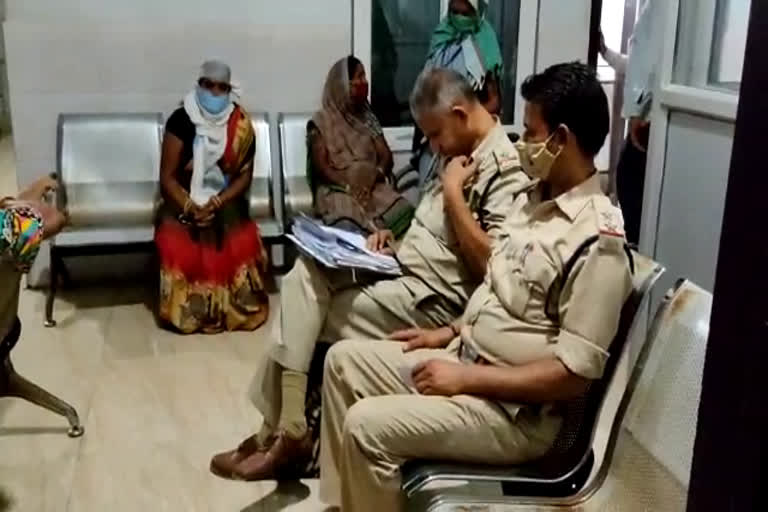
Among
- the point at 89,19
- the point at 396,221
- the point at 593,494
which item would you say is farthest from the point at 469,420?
Result: the point at 89,19

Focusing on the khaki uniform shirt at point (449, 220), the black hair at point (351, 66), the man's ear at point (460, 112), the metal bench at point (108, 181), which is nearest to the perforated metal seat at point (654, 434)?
the khaki uniform shirt at point (449, 220)

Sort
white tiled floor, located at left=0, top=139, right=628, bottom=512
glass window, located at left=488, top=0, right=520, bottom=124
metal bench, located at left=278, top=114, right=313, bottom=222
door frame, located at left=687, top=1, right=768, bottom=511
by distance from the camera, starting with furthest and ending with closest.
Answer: glass window, located at left=488, top=0, right=520, bottom=124
metal bench, located at left=278, top=114, right=313, bottom=222
white tiled floor, located at left=0, top=139, right=628, bottom=512
door frame, located at left=687, top=1, right=768, bottom=511

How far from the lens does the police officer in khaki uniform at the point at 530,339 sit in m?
1.55

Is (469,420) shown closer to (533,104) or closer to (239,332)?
(533,104)

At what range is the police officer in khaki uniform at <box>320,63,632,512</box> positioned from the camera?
1549mm

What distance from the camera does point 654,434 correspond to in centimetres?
146

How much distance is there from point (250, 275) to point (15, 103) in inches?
58.4

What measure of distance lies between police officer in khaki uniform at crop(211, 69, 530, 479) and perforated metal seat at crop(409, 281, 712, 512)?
0.69 metres

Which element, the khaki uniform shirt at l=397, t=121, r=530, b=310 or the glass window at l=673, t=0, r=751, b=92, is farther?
the glass window at l=673, t=0, r=751, b=92

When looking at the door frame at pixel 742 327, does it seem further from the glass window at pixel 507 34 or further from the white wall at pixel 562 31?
the white wall at pixel 562 31

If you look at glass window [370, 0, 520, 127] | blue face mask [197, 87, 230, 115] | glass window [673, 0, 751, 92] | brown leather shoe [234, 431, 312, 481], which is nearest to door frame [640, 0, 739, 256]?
glass window [673, 0, 751, 92]

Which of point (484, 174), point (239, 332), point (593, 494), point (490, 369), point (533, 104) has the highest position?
point (533, 104)

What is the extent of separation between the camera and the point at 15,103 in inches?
165

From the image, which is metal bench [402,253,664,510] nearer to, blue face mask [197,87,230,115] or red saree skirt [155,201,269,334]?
red saree skirt [155,201,269,334]
